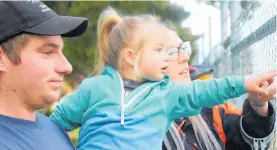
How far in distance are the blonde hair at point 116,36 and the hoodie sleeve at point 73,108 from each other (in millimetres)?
184

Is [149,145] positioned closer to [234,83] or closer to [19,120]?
[234,83]

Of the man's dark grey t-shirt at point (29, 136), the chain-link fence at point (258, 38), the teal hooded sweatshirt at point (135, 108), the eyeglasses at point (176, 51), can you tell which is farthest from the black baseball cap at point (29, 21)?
the chain-link fence at point (258, 38)

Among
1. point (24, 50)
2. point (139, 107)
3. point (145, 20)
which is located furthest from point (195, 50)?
point (24, 50)

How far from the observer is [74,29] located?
1497 millimetres

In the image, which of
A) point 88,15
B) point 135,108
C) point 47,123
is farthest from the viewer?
point 88,15

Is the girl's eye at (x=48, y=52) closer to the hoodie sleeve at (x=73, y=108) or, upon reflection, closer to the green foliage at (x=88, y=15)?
the hoodie sleeve at (x=73, y=108)

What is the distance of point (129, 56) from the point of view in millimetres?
1886

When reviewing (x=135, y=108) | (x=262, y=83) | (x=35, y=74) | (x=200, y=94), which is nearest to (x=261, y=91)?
(x=262, y=83)

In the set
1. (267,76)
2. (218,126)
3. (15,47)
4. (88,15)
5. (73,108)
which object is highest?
(88,15)

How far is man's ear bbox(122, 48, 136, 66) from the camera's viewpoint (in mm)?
1867

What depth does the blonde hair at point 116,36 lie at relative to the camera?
191cm

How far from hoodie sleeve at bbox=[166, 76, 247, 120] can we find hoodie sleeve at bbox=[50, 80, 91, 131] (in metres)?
0.32

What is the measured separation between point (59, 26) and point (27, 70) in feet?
0.54

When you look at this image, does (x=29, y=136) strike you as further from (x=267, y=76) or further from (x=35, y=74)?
(x=267, y=76)
